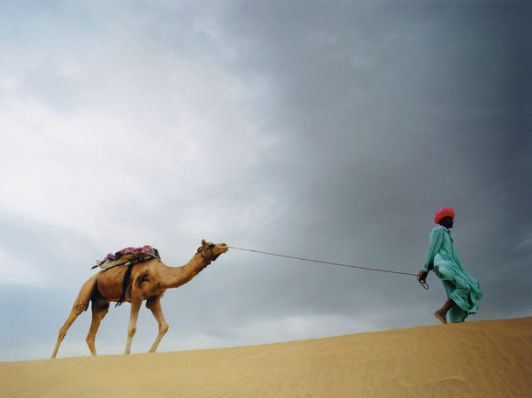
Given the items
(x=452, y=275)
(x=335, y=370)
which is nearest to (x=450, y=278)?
(x=452, y=275)

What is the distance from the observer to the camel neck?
1109 centimetres

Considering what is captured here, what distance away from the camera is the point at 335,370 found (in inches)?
254

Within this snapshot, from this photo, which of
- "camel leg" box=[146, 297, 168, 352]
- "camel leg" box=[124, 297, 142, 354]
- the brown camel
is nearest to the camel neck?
the brown camel

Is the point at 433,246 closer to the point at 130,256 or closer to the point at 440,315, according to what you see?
the point at 440,315

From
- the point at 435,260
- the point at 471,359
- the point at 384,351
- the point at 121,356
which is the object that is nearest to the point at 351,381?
the point at 384,351

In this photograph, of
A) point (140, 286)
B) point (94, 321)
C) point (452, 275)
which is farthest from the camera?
point (94, 321)

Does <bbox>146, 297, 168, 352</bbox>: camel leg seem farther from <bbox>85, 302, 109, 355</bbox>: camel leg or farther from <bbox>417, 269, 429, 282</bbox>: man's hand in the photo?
<bbox>417, 269, 429, 282</bbox>: man's hand

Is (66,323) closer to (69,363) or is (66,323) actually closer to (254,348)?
(69,363)

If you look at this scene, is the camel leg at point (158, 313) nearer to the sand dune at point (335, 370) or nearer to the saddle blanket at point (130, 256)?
the saddle blanket at point (130, 256)

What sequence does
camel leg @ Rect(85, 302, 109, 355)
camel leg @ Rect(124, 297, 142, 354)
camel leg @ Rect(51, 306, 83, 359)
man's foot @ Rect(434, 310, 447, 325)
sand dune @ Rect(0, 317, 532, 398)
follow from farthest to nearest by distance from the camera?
camel leg @ Rect(85, 302, 109, 355)
camel leg @ Rect(51, 306, 83, 359)
camel leg @ Rect(124, 297, 142, 354)
man's foot @ Rect(434, 310, 447, 325)
sand dune @ Rect(0, 317, 532, 398)

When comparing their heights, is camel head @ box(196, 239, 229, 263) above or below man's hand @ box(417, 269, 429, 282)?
above

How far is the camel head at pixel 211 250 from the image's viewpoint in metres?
11.1

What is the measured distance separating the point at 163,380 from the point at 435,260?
16.6ft

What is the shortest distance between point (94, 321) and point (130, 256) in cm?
212
